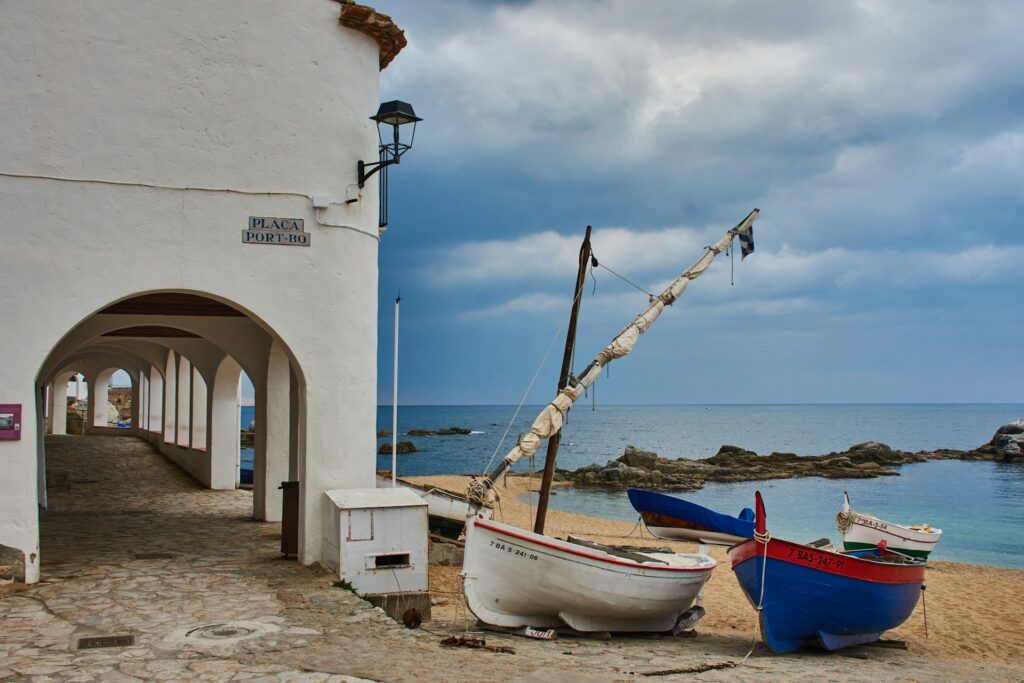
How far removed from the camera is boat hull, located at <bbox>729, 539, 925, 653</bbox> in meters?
10.9

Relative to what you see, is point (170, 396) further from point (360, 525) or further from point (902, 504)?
point (902, 504)

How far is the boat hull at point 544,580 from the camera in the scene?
1008cm

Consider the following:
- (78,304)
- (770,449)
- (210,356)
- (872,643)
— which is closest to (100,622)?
(78,304)

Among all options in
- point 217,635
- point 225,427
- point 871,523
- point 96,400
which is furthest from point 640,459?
point 217,635

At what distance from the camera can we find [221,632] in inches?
304

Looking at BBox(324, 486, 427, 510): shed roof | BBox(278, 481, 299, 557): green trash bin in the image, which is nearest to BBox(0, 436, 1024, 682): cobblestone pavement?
BBox(278, 481, 299, 557): green trash bin

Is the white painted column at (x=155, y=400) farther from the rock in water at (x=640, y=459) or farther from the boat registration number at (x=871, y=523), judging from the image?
the rock in water at (x=640, y=459)

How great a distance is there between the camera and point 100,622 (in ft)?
26.0

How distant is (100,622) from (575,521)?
79.6ft

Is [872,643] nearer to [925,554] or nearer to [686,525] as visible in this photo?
[686,525]

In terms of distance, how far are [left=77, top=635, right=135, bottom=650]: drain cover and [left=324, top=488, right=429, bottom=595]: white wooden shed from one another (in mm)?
2680

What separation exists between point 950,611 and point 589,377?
28.3ft

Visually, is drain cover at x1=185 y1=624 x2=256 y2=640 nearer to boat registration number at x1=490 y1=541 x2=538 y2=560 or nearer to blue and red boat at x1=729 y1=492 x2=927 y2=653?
boat registration number at x1=490 y1=541 x2=538 y2=560

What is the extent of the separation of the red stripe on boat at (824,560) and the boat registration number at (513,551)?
292 centimetres
